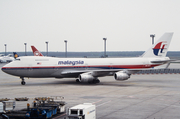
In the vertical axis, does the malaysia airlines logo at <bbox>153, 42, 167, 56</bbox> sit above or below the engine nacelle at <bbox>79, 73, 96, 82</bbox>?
above

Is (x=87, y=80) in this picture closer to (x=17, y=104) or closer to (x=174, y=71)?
(x=17, y=104)

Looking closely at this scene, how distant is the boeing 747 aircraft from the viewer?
40469 mm

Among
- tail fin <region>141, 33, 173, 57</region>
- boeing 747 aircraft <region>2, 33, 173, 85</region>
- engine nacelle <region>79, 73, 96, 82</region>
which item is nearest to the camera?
engine nacelle <region>79, 73, 96, 82</region>

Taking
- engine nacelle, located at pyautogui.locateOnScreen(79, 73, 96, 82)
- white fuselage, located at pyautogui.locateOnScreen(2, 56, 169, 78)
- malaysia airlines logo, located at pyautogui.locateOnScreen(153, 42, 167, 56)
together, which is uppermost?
malaysia airlines logo, located at pyautogui.locateOnScreen(153, 42, 167, 56)

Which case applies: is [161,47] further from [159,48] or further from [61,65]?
[61,65]

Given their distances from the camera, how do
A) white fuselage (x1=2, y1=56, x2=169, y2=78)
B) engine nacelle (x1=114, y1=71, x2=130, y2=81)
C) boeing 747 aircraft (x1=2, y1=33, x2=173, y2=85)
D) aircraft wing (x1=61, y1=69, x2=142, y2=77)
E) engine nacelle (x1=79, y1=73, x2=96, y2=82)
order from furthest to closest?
aircraft wing (x1=61, y1=69, x2=142, y2=77) → white fuselage (x1=2, y1=56, x2=169, y2=78) → boeing 747 aircraft (x1=2, y1=33, x2=173, y2=85) → engine nacelle (x1=79, y1=73, x2=96, y2=82) → engine nacelle (x1=114, y1=71, x2=130, y2=81)

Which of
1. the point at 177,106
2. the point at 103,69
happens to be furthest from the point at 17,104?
the point at 103,69

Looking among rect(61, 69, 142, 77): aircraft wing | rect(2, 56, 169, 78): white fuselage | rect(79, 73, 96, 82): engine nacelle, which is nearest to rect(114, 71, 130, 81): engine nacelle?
rect(61, 69, 142, 77): aircraft wing

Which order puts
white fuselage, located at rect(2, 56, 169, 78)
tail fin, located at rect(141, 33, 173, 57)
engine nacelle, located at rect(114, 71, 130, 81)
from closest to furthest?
engine nacelle, located at rect(114, 71, 130, 81) → white fuselage, located at rect(2, 56, 169, 78) → tail fin, located at rect(141, 33, 173, 57)

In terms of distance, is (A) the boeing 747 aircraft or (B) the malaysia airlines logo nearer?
(A) the boeing 747 aircraft

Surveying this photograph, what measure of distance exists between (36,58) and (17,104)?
17.3 metres

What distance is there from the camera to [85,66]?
4359cm

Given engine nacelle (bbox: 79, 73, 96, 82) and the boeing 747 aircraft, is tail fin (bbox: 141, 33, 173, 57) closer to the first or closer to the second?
the boeing 747 aircraft

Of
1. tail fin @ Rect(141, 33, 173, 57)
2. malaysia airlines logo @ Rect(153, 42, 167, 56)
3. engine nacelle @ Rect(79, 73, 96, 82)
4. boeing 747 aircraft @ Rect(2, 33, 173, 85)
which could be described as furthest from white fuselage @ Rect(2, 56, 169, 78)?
engine nacelle @ Rect(79, 73, 96, 82)
